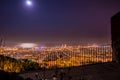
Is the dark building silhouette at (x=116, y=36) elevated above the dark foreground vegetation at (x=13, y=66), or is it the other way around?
the dark building silhouette at (x=116, y=36)

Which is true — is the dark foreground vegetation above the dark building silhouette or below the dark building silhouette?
below

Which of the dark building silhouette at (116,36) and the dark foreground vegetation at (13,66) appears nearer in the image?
the dark building silhouette at (116,36)

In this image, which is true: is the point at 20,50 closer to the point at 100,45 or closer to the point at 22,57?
the point at 22,57

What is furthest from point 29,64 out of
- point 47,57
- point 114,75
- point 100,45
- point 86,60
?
point 114,75

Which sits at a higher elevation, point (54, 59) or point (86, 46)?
point (86, 46)

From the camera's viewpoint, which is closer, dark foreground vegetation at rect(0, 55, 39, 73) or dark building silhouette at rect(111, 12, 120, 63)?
dark building silhouette at rect(111, 12, 120, 63)

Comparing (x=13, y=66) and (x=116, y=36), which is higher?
(x=116, y=36)

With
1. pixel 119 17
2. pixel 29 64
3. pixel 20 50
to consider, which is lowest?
pixel 29 64

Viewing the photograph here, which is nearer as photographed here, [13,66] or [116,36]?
[116,36]
